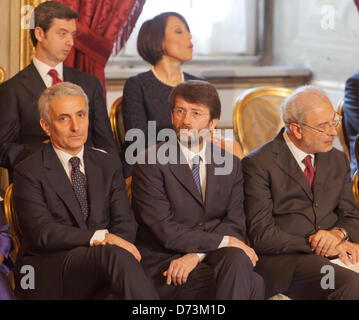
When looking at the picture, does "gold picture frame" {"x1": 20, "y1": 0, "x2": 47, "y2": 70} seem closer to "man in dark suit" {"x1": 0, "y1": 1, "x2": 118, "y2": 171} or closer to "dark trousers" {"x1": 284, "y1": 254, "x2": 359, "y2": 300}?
"man in dark suit" {"x1": 0, "y1": 1, "x2": 118, "y2": 171}

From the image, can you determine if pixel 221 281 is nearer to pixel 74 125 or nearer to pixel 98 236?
pixel 98 236

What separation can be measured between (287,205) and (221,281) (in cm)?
60

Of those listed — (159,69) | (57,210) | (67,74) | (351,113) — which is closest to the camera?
(57,210)

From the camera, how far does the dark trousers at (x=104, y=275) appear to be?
8.52 ft

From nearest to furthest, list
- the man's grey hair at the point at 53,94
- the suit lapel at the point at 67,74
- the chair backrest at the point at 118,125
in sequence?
1. the man's grey hair at the point at 53,94
2. the suit lapel at the point at 67,74
3. the chair backrest at the point at 118,125

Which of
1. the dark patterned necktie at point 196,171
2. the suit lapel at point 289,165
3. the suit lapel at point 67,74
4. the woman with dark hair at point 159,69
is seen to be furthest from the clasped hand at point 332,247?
the suit lapel at point 67,74

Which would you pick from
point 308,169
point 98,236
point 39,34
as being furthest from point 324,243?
point 39,34

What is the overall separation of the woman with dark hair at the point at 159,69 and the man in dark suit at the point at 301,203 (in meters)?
1.01

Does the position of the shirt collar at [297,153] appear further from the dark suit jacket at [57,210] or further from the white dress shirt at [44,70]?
the white dress shirt at [44,70]

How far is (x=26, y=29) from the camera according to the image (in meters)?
4.47

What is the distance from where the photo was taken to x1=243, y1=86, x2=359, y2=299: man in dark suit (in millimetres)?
3023

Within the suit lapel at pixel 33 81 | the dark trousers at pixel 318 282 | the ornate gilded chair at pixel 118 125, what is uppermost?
the suit lapel at pixel 33 81

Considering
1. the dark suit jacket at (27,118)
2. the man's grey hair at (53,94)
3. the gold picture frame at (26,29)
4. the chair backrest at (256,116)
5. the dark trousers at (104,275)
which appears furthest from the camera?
the gold picture frame at (26,29)
